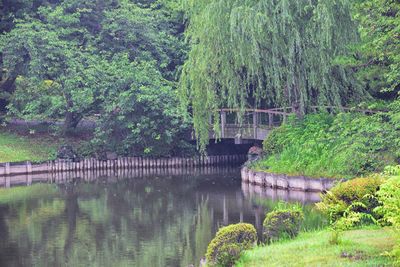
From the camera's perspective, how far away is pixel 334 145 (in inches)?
1211

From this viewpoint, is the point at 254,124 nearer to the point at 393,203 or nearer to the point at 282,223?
the point at 282,223

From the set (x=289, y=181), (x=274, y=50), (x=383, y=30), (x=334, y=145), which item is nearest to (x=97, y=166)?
(x=274, y=50)

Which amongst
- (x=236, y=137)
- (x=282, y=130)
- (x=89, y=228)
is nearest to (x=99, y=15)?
(x=236, y=137)

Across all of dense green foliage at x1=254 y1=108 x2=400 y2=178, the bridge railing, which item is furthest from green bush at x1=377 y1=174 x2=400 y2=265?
the bridge railing

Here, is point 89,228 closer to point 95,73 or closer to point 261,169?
point 261,169

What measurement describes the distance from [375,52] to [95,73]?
62.2 feet

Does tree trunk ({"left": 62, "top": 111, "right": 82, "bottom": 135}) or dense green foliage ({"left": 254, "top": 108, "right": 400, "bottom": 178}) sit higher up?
tree trunk ({"left": 62, "top": 111, "right": 82, "bottom": 135})

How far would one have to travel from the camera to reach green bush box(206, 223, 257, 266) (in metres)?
15.6

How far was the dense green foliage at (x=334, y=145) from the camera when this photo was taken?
27.1 m

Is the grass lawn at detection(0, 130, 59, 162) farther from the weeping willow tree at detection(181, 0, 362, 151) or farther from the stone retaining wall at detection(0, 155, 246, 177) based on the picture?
the weeping willow tree at detection(181, 0, 362, 151)

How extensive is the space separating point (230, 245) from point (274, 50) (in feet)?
59.1

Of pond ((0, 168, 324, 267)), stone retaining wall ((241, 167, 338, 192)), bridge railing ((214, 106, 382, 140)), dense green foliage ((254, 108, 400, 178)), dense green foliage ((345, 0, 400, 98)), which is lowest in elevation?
pond ((0, 168, 324, 267))

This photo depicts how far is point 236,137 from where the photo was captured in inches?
1519

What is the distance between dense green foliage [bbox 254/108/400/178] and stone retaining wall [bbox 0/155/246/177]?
8766 millimetres
